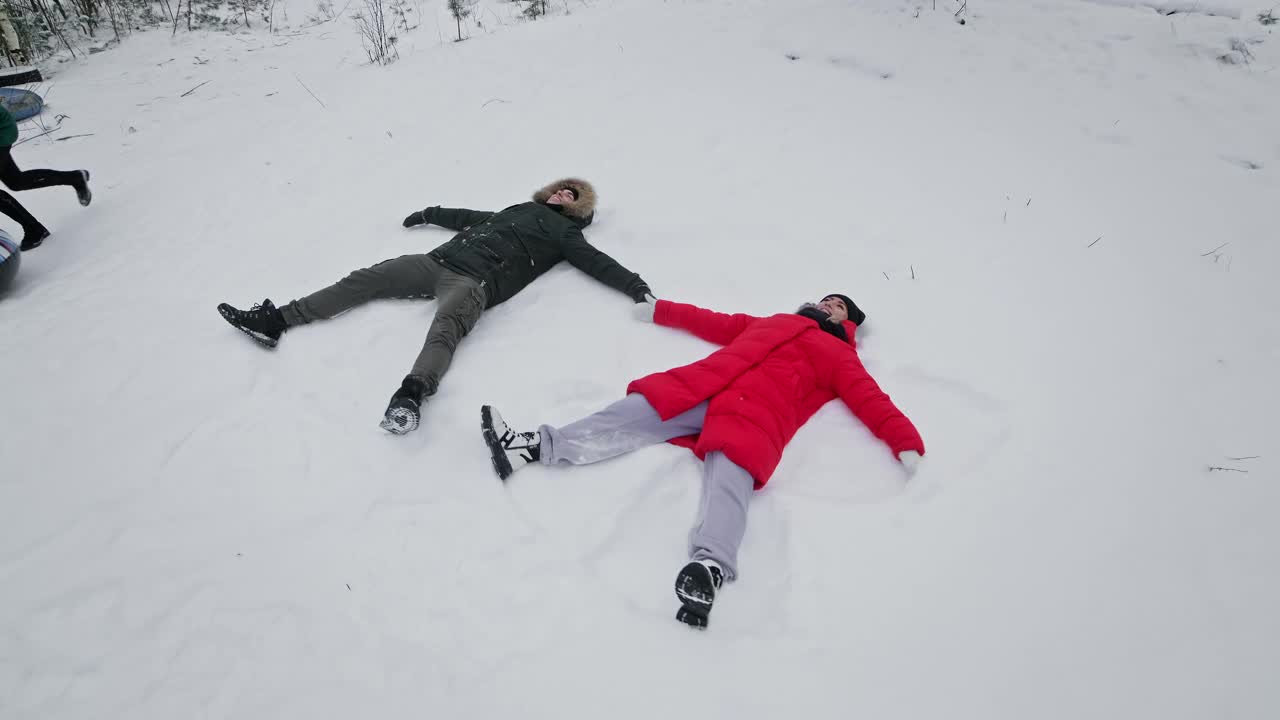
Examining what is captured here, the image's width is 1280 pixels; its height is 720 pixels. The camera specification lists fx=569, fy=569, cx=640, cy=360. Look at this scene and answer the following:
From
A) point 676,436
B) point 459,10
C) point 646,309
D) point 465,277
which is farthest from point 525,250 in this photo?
point 459,10

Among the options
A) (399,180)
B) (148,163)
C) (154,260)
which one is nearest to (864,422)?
(399,180)

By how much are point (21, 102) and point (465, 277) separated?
23.2ft

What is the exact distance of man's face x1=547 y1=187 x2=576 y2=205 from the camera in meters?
4.22

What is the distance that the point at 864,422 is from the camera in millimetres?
2848

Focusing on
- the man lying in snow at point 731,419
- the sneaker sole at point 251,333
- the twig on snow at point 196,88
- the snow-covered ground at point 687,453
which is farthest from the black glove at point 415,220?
the twig on snow at point 196,88

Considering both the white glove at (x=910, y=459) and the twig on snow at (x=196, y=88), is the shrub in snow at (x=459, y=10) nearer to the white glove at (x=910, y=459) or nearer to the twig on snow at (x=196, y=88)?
the twig on snow at (x=196, y=88)

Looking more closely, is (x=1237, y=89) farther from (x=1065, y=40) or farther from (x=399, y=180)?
(x=399, y=180)

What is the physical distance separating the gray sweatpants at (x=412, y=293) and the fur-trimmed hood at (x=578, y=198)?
101 cm

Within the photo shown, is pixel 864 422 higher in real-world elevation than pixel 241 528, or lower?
higher

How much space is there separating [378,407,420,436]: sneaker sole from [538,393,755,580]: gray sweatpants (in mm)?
677

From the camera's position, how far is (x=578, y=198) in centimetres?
433

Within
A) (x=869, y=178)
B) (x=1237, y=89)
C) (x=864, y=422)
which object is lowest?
(x=864, y=422)

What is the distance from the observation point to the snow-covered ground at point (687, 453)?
2021mm

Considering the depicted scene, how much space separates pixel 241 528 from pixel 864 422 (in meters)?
2.91
